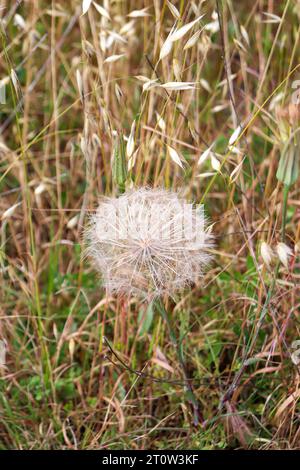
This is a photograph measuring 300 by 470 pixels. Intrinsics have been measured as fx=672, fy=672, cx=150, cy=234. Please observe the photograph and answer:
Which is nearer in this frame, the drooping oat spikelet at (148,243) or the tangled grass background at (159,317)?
the drooping oat spikelet at (148,243)

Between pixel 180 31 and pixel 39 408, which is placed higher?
pixel 180 31

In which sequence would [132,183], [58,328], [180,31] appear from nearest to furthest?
[180,31], [132,183], [58,328]

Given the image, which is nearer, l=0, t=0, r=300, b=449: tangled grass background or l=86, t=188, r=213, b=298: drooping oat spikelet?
l=86, t=188, r=213, b=298: drooping oat spikelet

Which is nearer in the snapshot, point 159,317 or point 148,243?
point 148,243

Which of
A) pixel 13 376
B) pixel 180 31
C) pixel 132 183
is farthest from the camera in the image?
pixel 13 376

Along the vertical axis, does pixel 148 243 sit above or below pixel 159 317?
above

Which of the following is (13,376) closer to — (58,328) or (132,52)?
(58,328)

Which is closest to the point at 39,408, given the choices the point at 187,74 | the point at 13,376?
the point at 13,376
